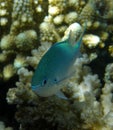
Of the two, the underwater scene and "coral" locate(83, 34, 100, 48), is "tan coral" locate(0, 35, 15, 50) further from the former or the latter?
"coral" locate(83, 34, 100, 48)

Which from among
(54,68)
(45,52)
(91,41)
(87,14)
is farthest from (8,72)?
(54,68)

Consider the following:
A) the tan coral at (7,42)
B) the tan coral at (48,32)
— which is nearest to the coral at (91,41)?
the tan coral at (48,32)

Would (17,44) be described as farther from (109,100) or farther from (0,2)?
(109,100)

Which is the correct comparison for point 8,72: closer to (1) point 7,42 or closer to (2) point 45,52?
(1) point 7,42

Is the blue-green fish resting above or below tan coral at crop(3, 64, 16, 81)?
below

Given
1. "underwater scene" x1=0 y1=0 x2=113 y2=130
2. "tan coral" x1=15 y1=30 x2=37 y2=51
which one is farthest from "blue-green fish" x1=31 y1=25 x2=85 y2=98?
"tan coral" x1=15 y1=30 x2=37 y2=51

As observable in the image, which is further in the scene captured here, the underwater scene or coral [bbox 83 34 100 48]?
coral [bbox 83 34 100 48]

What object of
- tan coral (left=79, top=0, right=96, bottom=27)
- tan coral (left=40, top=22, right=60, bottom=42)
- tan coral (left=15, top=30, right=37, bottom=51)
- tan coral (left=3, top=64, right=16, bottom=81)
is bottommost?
tan coral (left=3, top=64, right=16, bottom=81)
